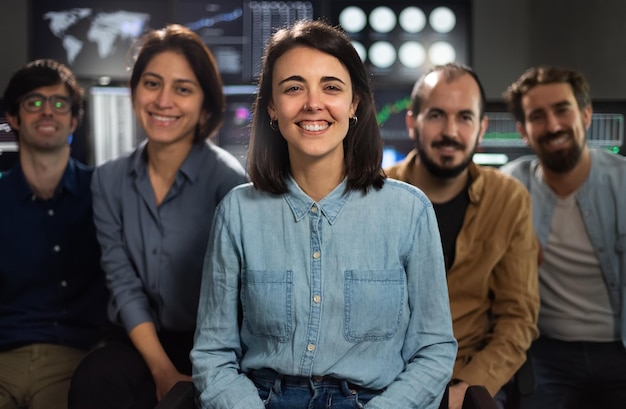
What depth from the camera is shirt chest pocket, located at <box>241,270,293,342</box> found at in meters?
1.53

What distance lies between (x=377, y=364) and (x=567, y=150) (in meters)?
1.35

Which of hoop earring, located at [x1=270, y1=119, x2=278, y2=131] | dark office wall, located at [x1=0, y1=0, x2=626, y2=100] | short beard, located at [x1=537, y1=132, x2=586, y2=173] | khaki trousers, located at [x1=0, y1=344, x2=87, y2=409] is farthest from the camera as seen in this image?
dark office wall, located at [x1=0, y1=0, x2=626, y2=100]

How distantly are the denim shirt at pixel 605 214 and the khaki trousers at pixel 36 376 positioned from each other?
1.57 metres

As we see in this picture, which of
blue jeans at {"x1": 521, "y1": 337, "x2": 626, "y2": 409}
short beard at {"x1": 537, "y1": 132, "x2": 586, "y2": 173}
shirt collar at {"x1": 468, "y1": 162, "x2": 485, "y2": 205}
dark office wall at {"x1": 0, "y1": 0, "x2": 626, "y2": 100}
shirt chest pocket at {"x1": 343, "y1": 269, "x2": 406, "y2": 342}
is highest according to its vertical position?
dark office wall at {"x1": 0, "y1": 0, "x2": 626, "y2": 100}

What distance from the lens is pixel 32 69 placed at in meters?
2.46

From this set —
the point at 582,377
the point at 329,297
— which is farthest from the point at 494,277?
the point at 329,297

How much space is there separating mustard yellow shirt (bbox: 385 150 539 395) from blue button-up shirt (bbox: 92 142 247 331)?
0.67 m

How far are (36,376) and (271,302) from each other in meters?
1.05

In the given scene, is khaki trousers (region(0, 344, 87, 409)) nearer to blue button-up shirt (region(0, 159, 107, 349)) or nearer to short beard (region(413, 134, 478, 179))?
blue button-up shirt (region(0, 159, 107, 349))

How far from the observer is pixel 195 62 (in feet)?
7.02

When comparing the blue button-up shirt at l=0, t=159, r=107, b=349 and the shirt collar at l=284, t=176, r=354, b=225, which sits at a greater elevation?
the shirt collar at l=284, t=176, r=354, b=225

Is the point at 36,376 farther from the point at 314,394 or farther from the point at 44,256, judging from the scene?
the point at 314,394

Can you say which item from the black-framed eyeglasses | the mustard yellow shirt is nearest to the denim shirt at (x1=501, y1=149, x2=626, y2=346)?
the mustard yellow shirt

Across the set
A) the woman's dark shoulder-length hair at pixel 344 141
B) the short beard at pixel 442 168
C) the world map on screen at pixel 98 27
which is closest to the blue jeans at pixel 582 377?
the short beard at pixel 442 168
